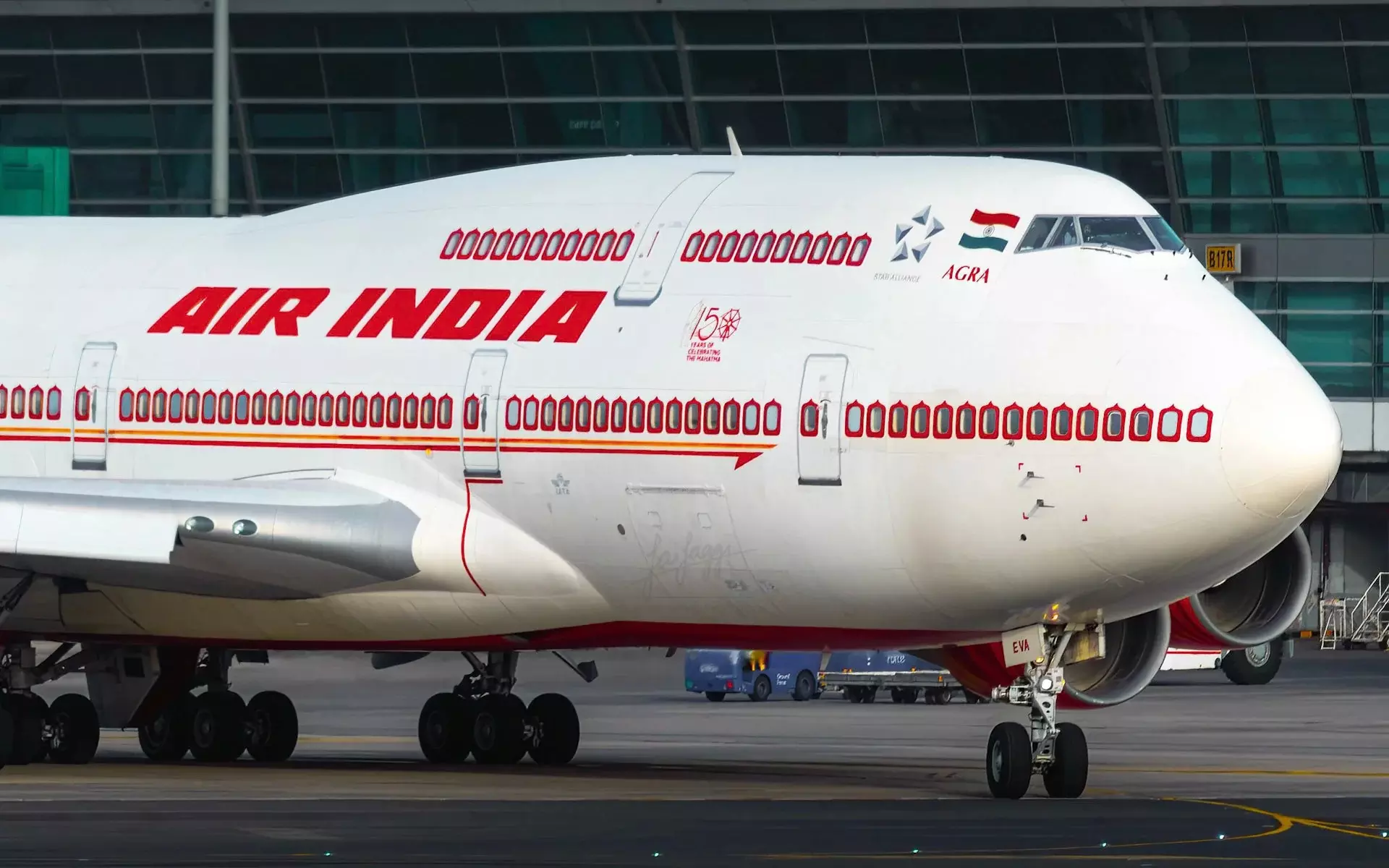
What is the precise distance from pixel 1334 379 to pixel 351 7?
81.2 ft

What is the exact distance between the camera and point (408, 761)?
1069 inches

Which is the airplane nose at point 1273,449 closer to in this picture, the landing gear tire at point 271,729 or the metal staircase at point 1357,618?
the landing gear tire at point 271,729

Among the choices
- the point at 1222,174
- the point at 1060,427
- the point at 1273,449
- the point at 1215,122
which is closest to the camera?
the point at 1273,449

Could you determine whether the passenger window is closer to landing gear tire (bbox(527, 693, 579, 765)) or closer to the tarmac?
the tarmac

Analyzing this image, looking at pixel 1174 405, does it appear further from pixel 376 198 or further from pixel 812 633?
pixel 376 198

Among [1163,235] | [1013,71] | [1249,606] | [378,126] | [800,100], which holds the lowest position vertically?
[1249,606]

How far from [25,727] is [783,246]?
9.49 m

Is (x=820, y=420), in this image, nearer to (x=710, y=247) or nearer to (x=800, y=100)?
(x=710, y=247)

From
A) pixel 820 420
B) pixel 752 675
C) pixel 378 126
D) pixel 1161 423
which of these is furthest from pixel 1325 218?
pixel 1161 423

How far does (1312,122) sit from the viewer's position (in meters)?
57.2

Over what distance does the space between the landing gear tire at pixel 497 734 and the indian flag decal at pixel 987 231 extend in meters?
8.41

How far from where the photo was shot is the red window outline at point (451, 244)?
2356 centimetres

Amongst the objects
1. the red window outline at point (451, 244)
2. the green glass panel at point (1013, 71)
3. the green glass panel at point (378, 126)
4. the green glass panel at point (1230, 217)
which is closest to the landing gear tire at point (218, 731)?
the red window outline at point (451, 244)

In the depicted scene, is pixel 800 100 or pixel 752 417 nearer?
pixel 752 417
